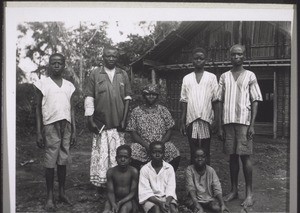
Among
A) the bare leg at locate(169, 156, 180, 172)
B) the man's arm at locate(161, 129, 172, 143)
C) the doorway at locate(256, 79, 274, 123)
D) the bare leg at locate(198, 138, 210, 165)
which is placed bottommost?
the bare leg at locate(169, 156, 180, 172)

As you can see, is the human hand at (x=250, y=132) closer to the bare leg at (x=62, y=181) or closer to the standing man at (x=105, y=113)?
the standing man at (x=105, y=113)

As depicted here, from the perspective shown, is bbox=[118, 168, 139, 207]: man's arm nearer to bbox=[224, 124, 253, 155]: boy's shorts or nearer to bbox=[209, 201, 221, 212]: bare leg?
bbox=[209, 201, 221, 212]: bare leg

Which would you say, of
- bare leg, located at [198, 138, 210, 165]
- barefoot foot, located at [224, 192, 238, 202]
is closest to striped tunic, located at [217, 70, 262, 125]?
bare leg, located at [198, 138, 210, 165]

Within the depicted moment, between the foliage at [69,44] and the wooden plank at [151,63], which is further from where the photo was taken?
the wooden plank at [151,63]

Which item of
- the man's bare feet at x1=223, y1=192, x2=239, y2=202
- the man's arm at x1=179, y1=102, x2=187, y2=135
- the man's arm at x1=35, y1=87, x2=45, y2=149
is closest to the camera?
the man's arm at x1=35, y1=87, x2=45, y2=149

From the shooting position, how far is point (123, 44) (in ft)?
13.9

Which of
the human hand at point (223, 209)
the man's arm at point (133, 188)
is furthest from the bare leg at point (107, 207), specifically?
the human hand at point (223, 209)

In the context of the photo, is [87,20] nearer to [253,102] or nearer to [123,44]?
[123,44]

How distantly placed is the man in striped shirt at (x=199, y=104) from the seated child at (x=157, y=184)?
15.1 inches

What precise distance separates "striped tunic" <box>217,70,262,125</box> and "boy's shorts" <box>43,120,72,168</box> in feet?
5.24

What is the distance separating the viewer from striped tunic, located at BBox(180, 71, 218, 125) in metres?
4.18

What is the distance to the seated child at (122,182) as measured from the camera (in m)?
3.89

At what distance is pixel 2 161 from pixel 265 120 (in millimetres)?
2704

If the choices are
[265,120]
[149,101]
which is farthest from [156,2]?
[265,120]
